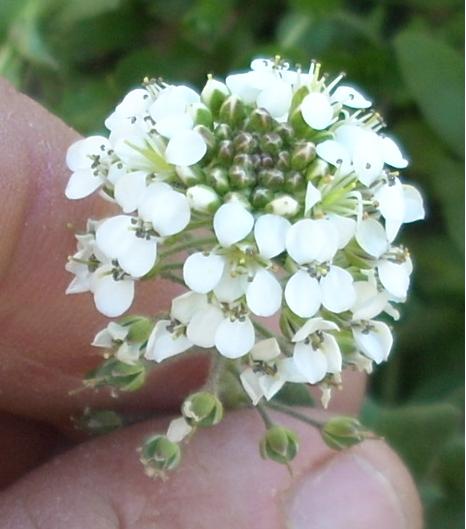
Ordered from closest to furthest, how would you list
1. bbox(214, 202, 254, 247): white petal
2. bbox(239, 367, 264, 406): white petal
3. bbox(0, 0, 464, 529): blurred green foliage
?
1. bbox(214, 202, 254, 247): white petal
2. bbox(239, 367, 264, 406): white petal
3. bbox(0, 0, 464, 529): blurred green foliage

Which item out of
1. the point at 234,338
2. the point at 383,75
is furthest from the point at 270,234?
the point at 383,75

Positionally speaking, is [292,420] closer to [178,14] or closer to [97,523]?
[97,523]

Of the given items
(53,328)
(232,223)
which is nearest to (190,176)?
(232,223)

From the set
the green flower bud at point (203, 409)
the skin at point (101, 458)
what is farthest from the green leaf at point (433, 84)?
the green flower bud at point (203, 409)

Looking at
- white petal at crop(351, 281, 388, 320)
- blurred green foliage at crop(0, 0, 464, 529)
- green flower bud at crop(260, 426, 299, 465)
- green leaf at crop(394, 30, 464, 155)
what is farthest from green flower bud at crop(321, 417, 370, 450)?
green leaf at crop(394, 30, 464, 155)

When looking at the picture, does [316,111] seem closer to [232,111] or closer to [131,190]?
[232,111]

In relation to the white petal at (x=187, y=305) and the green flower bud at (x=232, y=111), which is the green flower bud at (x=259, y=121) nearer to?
the green flower bud at (x=232, y=111)

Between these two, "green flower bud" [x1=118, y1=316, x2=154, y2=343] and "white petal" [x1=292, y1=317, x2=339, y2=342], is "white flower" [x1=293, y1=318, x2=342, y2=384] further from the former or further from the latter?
"green flower bud" [x1=118, y1=316, x2=154, y2=343]
